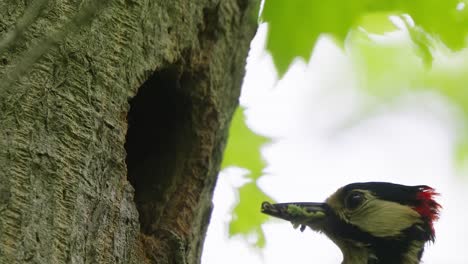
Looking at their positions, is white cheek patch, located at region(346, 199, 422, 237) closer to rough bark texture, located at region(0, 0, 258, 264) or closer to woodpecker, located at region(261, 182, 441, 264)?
woodpecker, located at region(261, 182, 441, 264)

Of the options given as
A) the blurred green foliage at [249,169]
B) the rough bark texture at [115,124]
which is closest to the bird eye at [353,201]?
the blurred green foliage at [249,169]

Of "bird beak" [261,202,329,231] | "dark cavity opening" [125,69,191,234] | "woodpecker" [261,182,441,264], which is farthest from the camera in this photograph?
"woodpecker" [261,182,441,264]

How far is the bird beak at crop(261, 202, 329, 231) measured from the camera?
12.6ft

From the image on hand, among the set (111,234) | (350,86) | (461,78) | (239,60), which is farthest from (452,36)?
(350,86)

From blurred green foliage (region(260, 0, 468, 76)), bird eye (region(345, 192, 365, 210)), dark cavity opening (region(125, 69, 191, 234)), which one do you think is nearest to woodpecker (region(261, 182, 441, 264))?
bird eye (region(345, 192, 365, 210))

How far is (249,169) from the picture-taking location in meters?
4.25

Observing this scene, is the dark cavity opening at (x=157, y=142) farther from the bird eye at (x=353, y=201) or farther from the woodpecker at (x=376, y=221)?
the bird eye at (x=353, y=201)

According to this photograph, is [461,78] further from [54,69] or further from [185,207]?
[54,69]

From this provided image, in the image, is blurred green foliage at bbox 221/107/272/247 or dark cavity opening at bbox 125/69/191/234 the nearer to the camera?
dark cavity opening at bbox 125/69/191/234

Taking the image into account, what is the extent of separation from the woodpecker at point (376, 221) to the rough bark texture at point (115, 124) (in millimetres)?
895

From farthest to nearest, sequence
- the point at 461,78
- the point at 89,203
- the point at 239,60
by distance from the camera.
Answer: the point at 461,78 → the point at 239,60 → the point at 89,203

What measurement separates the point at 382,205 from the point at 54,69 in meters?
2.20

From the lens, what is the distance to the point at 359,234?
4066mm

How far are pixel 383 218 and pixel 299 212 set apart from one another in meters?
0.42
